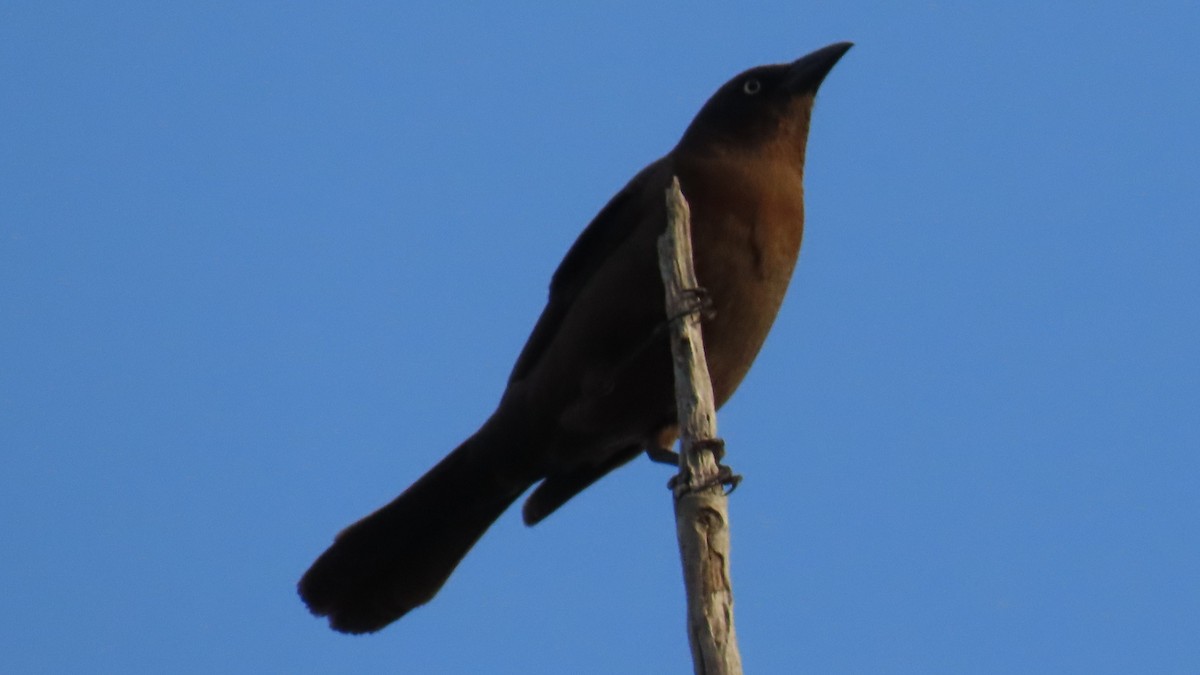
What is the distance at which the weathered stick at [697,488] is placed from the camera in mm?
4285

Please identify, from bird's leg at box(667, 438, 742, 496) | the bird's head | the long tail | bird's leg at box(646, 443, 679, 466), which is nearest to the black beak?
the bird's head

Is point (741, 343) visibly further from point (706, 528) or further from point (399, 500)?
point (706, 528)

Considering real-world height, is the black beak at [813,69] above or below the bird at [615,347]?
above

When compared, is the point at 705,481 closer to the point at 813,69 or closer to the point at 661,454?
the point at 661,454

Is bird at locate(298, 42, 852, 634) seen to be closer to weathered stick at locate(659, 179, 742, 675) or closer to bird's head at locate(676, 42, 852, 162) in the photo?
bird's head at locate(676, 42, 852, 162)

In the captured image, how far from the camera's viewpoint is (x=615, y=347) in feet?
22.3

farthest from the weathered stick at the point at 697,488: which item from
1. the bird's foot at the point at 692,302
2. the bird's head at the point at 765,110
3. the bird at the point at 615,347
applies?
the bird's head at the point at 765,110

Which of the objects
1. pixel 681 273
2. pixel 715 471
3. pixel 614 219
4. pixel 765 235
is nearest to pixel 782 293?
pixel 765 235

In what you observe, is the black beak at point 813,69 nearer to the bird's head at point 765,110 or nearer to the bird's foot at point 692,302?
the bird's head at point 765,110

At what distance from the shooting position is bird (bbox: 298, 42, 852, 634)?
266 inches

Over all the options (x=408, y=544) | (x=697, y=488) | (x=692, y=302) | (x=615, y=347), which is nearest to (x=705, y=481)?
(x=697, y=488)

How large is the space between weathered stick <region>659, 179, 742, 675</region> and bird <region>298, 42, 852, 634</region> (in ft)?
3.05

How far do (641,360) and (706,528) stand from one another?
211 cm

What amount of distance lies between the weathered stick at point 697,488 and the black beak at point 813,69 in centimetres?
204
